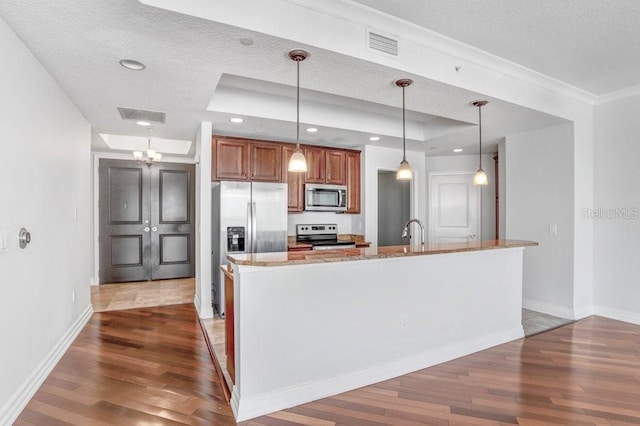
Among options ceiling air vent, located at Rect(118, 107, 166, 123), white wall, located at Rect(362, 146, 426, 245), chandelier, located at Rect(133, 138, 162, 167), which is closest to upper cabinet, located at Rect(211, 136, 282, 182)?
ceiling air vent, located at Rect(118, 107, 166, 123)

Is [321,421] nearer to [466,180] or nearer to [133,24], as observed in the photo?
[133,24]

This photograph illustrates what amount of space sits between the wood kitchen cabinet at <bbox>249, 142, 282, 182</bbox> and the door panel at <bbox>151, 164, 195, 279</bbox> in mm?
2631

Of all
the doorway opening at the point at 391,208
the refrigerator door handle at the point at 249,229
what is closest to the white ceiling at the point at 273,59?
the refrigerator door handle at the point at 249,229

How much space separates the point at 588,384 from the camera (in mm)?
2611

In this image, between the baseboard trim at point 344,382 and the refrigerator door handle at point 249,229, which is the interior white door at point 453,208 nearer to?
the baseboard trim at point 344,382

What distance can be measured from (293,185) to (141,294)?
3.00 m

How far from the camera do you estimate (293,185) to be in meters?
5.00

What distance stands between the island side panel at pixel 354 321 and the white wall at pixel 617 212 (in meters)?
1.85

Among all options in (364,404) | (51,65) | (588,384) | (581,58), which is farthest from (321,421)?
(581,58)

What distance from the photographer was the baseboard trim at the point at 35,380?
2137 millimetres

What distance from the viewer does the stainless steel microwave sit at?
16.6ft

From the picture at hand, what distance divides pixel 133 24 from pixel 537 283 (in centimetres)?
518

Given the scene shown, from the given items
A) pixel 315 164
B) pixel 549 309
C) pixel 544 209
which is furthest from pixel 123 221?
pixel 549 309

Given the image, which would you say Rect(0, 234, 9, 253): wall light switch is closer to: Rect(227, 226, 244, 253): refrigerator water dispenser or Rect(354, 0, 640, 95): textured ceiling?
Rect(227, 226, 244, 253): refrigerator water dispenser
